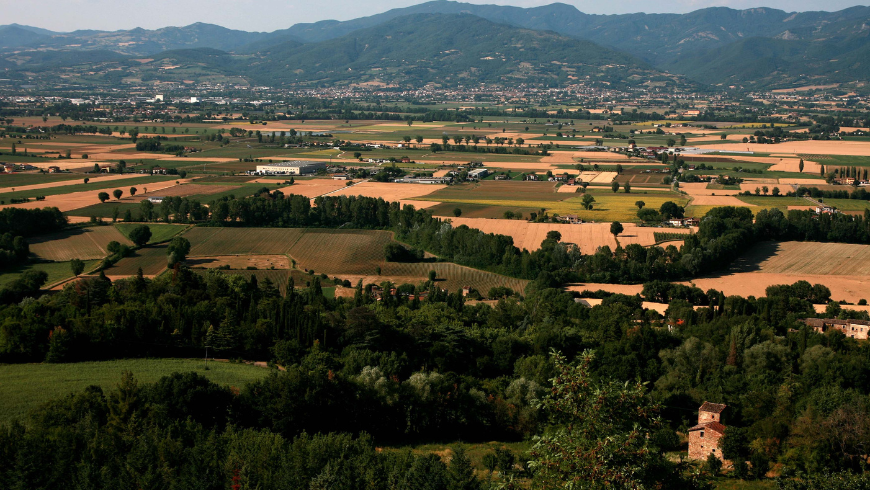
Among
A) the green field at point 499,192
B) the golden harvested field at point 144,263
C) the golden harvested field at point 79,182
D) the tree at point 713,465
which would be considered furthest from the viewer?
the golden harvested field at point 79,182

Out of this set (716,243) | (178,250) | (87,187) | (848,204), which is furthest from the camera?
(87,187)

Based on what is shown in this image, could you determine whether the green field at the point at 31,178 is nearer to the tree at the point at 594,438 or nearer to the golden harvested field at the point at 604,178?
the golden harvested field at the point at 604,178

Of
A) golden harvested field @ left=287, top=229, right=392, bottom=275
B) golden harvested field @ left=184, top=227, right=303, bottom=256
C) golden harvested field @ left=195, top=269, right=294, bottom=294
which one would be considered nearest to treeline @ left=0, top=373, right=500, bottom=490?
golden harvested field @ left=195, top=269, right=294, bottom=294

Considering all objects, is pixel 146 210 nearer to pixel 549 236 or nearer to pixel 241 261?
pixel 241 261

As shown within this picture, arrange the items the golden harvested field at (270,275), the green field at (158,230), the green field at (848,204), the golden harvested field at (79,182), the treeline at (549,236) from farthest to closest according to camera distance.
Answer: the golden harvested field at (79,182) < the green field at (848,204) < the green field at (158,230) < the treeline at (549,236) < the golden harvested field at (270,275)

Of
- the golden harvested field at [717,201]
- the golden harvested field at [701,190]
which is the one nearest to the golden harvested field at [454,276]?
the golden harvested field at [717,201]

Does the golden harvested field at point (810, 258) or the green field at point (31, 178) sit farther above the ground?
the green field at point (31, 178)

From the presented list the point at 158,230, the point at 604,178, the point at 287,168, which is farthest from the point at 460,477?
the point at 287,168

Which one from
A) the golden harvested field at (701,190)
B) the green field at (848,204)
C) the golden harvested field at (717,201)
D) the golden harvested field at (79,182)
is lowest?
the green field at (848,204)
